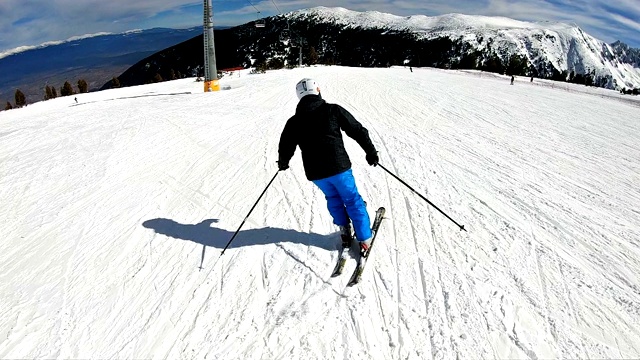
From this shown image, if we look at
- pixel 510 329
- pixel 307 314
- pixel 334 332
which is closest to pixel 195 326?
pixel 307 314

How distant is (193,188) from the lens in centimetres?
650

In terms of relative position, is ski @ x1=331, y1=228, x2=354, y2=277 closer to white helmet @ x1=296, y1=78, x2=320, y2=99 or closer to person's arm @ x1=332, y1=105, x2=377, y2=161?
person's arm @ x1=332, y1=105, x2=377, y2=161

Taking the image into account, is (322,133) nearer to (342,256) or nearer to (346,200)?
(346,200)

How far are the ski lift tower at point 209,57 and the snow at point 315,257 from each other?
15250 millimetres

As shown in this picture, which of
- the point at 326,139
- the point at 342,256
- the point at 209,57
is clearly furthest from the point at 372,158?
the point at 209,57

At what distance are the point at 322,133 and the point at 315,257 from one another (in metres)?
1.48

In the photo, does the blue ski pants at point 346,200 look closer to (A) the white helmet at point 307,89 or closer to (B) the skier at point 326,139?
(B) the skier at point 326,139

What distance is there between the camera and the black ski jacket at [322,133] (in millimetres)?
3588

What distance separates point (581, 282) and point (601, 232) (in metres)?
→ 1.47

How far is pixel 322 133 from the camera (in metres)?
3.60

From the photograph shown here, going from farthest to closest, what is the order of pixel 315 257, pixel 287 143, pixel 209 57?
1. pixel 209 57
2. pixel 315 257
3. pixel 287 143

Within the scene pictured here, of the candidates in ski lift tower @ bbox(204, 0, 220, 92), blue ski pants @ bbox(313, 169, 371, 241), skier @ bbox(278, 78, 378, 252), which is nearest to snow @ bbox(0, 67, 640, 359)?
blue ski pants @ bbox(313, 169, 371, 241)

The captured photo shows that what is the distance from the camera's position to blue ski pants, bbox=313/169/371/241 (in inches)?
145

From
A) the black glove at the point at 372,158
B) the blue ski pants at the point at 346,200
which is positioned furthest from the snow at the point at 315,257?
the black glove at the point at 372,158
